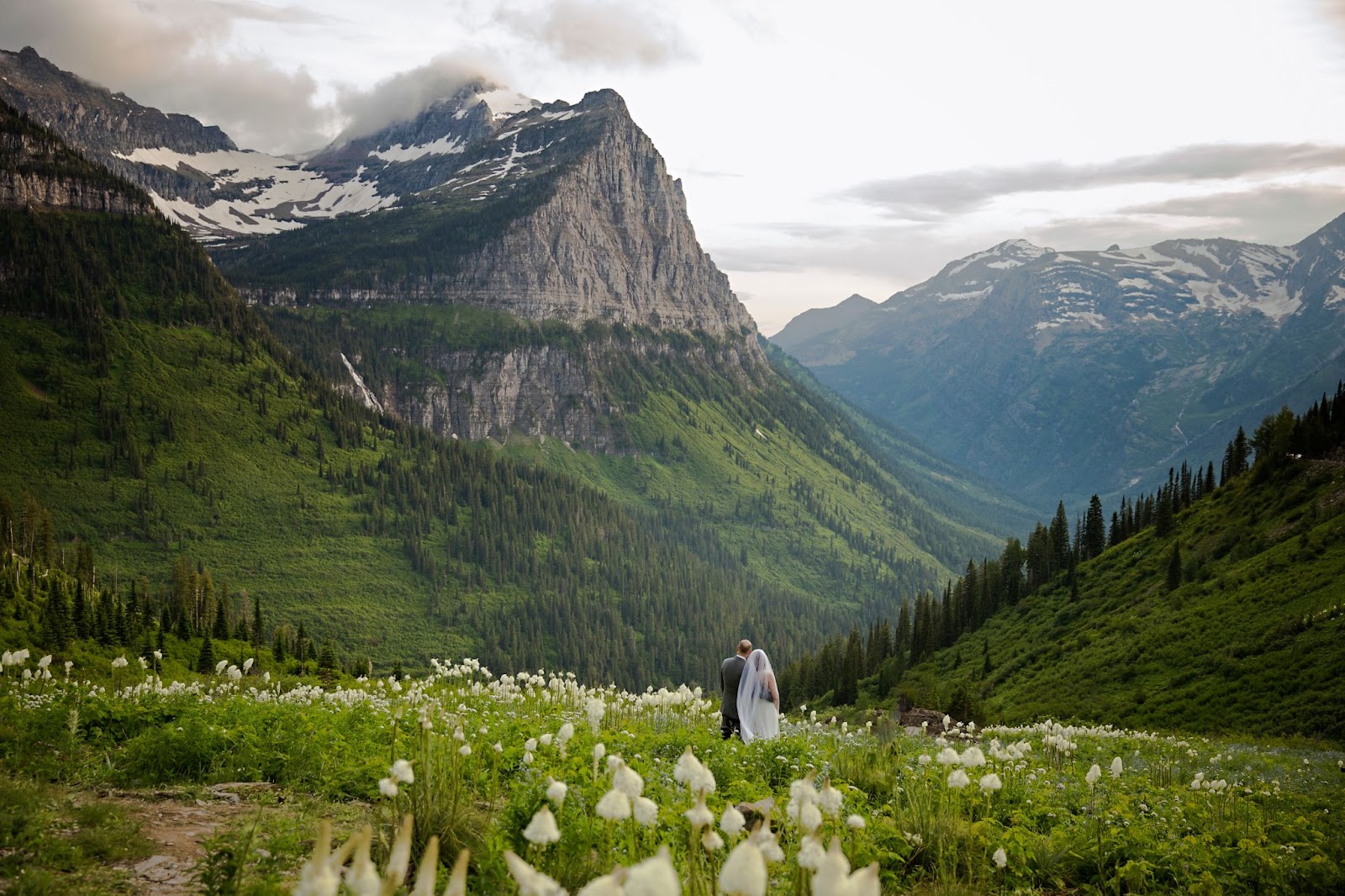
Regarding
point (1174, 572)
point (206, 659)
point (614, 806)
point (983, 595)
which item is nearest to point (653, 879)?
point (614, 806)

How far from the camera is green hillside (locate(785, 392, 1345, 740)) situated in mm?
47188

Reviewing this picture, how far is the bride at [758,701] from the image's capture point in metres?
19.5

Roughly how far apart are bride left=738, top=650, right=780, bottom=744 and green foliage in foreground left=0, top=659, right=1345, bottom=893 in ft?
5.99

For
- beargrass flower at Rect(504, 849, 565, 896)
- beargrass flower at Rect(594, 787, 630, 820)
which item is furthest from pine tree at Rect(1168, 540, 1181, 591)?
beargrass flower at Rect(504, 849, 565, 896)

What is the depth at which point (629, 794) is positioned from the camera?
684cm

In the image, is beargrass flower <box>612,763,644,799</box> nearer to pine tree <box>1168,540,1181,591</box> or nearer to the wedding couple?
the wedding couple

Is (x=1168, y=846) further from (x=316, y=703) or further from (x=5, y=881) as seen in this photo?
(x=316, y=703)

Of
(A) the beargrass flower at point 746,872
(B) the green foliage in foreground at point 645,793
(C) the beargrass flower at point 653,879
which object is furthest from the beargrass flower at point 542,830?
(A) the beargrass flower at point 746,872

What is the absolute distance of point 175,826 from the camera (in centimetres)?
1095

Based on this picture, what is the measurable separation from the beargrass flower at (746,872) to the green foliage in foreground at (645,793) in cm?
191

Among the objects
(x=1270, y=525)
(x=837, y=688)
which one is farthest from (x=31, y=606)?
(x=1270, y=525)

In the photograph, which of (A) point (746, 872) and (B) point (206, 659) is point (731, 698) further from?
(B) point (206, 659)

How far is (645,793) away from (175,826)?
20.0 ft

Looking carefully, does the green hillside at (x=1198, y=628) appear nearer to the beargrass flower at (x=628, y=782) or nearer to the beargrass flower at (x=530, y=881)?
the beargrass flower at (x=628, y=782)
